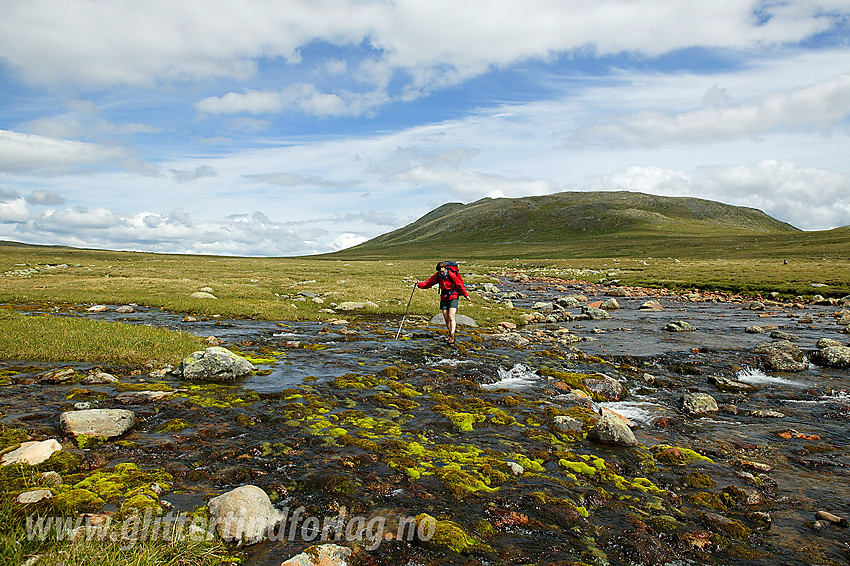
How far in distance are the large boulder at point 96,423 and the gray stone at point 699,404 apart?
1447 cm

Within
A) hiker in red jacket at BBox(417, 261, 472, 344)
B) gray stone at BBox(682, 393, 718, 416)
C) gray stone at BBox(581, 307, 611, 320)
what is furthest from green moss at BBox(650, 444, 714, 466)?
gray stone at BBox(581, 307, 611, 320)

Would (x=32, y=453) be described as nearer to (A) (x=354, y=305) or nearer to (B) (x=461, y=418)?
(B) (x=461, y=418)

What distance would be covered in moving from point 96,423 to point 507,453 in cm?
851

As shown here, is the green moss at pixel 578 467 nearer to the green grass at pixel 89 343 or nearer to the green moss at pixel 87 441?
the green moss at pixel 87 441

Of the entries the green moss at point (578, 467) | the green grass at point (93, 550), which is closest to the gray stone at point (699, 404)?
the green moss at point (578, 467)

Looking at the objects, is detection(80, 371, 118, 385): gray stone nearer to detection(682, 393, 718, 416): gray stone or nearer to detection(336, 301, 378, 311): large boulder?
detection(682, 393, 718, 416): gray stone

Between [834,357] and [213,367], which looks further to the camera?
[834,357]

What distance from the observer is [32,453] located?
7680mm

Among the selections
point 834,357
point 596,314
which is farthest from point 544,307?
point 834,357

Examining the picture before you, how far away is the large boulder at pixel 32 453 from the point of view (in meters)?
7.48

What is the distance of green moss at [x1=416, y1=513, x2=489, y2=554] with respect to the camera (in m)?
6.57

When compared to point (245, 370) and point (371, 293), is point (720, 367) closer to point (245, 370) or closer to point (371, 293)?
point (245, 370)

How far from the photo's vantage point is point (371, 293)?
40.5 m

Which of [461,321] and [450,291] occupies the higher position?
[450,291]
